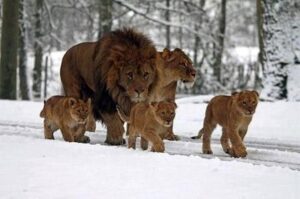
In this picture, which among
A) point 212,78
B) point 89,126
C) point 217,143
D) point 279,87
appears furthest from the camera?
point 212,78

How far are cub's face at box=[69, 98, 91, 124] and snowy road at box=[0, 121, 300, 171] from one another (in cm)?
52

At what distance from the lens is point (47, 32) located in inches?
1283

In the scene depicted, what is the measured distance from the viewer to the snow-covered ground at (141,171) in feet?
19.1

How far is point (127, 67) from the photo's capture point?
898cm

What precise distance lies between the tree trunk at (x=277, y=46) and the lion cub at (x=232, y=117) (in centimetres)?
685

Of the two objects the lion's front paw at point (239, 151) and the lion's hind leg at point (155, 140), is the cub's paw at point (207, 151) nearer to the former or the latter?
the lion's front paw at point (239, 151)

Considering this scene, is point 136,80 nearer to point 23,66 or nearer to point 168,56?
point 168,56

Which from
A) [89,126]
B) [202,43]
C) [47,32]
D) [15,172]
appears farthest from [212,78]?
[15,172]

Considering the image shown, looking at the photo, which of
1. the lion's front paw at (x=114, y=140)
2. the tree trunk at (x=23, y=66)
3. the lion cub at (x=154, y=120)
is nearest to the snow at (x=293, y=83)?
the lion's front paw at (x=114, y=140)

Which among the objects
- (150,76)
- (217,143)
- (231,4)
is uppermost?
(231,4)

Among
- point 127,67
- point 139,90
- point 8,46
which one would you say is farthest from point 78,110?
point 8,46

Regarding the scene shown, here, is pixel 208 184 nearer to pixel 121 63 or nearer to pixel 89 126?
pixel 121 63

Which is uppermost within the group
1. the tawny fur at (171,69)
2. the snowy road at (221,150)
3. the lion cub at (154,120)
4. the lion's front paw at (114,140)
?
the tawny fur at (171,69)

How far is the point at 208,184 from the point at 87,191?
123 centimetres
